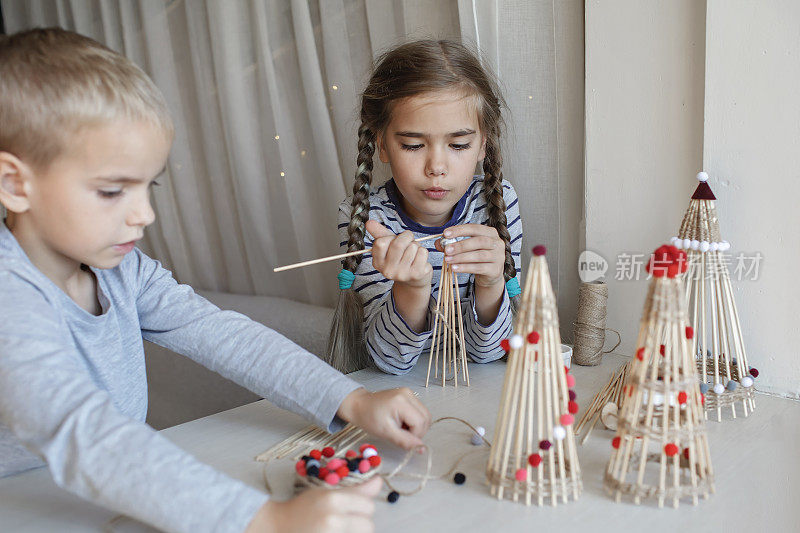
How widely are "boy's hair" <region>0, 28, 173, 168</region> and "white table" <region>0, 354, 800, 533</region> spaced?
383 millimetres

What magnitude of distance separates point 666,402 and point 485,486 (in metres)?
0.21

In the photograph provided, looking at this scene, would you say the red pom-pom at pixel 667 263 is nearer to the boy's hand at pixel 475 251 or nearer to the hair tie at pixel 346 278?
the boy's hand at pixel 475 251

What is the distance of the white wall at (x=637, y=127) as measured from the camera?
1019 millimetres

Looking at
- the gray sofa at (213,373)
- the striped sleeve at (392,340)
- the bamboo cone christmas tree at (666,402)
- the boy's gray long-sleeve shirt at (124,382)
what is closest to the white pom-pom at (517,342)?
the bamboo cone christmas tree at (666,402)

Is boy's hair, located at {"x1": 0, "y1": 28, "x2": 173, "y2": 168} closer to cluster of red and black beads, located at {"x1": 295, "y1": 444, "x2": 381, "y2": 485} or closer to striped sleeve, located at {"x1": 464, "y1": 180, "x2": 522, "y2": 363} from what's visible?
cluster of red and black beads, located at {"x1": 295, "y1": 444, "x2": 381, "y2": 485}

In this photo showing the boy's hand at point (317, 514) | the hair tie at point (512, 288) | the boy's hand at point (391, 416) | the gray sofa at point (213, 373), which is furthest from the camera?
the gray sofa at point (213, 373)

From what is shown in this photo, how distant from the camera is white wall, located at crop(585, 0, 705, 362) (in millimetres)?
1019

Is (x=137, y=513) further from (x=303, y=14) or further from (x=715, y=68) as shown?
(x=303, y=14)

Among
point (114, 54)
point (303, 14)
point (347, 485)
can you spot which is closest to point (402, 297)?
point (347, 485)

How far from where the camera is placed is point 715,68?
0.96 meters

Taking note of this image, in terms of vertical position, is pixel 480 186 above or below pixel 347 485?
above

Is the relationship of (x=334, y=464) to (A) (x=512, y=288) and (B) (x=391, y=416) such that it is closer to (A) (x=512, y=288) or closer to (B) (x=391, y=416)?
(B) (x=391, y=416)

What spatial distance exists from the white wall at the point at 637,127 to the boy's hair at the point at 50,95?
0.74 meters

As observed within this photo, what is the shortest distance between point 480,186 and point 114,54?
719 millimetres
